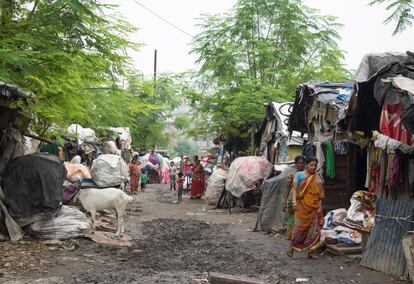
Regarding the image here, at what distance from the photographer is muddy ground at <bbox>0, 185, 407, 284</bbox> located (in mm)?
6621

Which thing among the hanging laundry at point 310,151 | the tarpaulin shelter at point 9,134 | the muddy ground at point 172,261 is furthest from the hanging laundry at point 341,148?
the tarpaulin shelter at point 9,134

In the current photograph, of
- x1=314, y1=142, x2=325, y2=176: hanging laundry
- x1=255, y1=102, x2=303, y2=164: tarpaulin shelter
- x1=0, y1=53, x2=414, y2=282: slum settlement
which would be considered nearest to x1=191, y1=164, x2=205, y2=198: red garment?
x1=255, y1=102, x2=303, y2=164: tarpaulin shelter

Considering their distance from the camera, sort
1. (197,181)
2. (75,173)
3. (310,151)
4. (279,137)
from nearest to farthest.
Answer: (310,151)
(75,173)
(279,137)
(197,181)

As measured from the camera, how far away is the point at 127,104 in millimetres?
15805

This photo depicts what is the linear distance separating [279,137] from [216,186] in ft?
10.3

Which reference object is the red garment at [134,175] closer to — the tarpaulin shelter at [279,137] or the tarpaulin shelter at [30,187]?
the tarpaulin shelter at [279,137]

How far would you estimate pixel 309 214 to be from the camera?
834 centimetres

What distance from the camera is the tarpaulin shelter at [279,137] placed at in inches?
611

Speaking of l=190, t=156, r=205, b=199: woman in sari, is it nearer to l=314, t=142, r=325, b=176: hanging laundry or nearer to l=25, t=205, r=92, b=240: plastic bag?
l=314, t=142, r=325, b=176: hanging laundry

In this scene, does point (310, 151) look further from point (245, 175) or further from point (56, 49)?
point (56, 49)

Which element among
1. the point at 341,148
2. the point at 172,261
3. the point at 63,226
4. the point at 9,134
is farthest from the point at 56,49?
the point at 341,148

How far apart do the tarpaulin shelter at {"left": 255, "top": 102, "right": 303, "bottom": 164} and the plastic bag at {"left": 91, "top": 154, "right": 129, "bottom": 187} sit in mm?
5299

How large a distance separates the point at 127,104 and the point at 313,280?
34.5 feet

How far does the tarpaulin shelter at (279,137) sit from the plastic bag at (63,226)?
746cm
